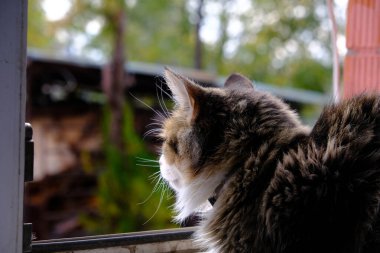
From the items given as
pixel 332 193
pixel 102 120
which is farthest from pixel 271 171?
pixel 102 120

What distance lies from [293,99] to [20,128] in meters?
8.17

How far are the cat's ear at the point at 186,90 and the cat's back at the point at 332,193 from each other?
0.32 metres

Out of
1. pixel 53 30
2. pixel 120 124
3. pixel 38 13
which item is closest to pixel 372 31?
pixel 120 124

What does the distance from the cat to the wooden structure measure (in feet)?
1.56

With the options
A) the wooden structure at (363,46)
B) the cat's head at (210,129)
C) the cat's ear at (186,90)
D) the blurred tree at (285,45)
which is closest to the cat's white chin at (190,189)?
the cat's head at (210,129)

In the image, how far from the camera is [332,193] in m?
1.26

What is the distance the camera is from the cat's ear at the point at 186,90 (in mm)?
1465

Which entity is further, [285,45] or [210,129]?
[285,45]

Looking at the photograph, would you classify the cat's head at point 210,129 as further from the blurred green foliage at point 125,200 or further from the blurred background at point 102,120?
the blurred green foliage at point 125,200

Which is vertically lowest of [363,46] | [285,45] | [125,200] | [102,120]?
[125,200]

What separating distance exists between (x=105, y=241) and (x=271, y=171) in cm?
54

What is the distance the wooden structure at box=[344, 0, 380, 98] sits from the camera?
1937 millimetres

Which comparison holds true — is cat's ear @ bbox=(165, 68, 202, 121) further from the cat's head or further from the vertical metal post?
the vertical metal post

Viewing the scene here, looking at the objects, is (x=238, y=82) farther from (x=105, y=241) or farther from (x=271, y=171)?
(x=105, y=241)
